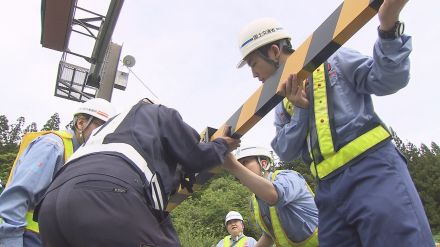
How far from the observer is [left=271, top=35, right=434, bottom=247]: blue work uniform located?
6.27 ft

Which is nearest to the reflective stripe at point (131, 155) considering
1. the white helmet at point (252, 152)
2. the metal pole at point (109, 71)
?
the white helmet at point (252, 152)

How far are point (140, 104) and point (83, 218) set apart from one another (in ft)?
2.86

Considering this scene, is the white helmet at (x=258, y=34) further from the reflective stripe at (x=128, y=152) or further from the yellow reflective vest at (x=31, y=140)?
the yellow reflective vest at (x=31, y=140)

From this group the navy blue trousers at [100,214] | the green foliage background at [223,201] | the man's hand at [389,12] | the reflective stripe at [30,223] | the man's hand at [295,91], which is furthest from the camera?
the green foliage background at [223,201]

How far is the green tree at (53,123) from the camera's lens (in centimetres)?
4681

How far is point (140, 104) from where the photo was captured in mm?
2523

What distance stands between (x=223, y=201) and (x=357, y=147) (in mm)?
25916

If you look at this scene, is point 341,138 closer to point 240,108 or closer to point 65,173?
point 240,108

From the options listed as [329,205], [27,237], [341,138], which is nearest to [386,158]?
[341,138]

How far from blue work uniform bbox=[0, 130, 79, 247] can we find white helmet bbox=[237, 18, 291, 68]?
1.76 metres

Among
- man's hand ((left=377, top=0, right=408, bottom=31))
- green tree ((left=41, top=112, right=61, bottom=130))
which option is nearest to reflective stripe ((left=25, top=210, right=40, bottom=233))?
man's hand ((left=377, top=0, right=408, bottom=31))

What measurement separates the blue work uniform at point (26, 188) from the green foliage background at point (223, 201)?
14.3 m

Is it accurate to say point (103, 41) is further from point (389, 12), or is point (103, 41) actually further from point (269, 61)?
point (389, 12)

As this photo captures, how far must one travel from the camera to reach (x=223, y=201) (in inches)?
1086
